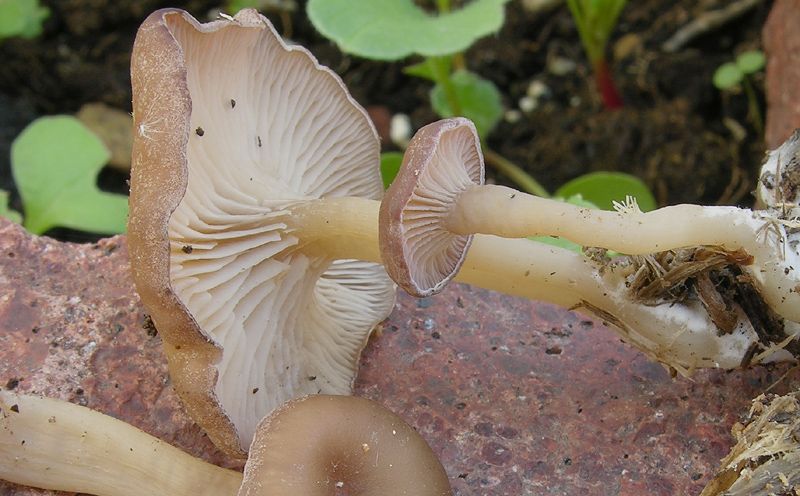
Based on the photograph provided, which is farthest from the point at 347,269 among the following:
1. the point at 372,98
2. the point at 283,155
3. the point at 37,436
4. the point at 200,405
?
the point at 372,98

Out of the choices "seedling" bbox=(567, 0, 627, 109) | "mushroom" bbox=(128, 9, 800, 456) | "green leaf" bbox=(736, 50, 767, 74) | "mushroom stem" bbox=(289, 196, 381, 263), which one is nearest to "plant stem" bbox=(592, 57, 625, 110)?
"seedling" bbox=(567, 0, 627, 109)

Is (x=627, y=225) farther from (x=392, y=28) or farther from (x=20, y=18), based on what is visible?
(x=20, y=18)

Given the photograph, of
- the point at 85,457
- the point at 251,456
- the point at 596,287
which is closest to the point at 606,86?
the point at 596,287

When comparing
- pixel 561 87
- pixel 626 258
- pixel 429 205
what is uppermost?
pixel 429 205

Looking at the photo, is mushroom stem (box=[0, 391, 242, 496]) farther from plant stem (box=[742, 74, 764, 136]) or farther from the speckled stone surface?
plant stem (box=[742, 74, 764, 136])

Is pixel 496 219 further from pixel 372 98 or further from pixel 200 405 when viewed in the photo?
pixel 372 98

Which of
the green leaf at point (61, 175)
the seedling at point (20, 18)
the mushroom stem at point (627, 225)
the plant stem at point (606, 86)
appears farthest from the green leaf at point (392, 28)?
the seedling at point (20, 18)

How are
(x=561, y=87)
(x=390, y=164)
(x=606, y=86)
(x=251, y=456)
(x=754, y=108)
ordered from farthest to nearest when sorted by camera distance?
(x=561, y=87) → (x=606, y=86) → (x=754, y=108) → (x=390, y=164) → (x=251, y=456)
